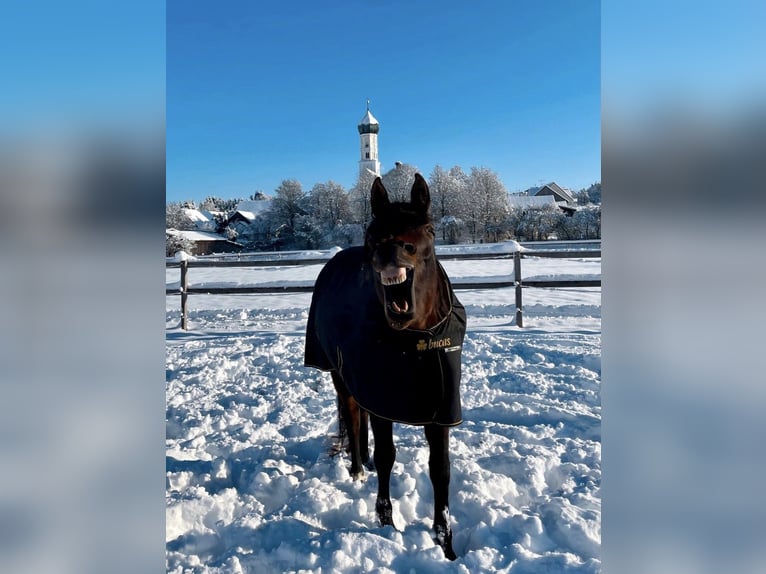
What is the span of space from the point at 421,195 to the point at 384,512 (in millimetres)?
1348

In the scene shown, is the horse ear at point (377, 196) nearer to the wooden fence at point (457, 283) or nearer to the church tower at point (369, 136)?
the church tower at point (369, 136)

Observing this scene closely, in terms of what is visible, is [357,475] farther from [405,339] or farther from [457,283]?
[457,283]

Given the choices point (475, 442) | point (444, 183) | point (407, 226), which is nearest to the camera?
point (407, 226)

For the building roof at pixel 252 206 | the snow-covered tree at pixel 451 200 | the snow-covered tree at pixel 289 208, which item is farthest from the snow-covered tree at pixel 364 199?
the building roof at pixel 252 206

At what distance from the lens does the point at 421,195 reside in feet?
5.24

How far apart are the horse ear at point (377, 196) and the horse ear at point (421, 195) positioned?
0.10 metres

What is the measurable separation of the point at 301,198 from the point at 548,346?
17844 millimetres

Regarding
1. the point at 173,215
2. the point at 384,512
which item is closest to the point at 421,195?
the point at 384,512

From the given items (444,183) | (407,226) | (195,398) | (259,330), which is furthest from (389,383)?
(444,183)
